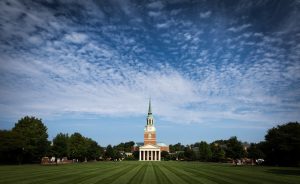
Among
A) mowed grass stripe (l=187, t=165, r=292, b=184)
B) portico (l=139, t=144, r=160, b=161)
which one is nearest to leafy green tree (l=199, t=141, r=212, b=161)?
portico (l=139, t=144, r=160, b=161)

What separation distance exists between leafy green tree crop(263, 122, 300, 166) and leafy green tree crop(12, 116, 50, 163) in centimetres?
5532

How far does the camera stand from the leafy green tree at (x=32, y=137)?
68.2 metres

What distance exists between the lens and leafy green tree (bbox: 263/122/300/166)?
71125mm

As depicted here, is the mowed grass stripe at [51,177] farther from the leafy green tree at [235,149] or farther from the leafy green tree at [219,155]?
the leafy green tree at [219,155]

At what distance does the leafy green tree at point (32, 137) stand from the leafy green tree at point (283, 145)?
182 ft

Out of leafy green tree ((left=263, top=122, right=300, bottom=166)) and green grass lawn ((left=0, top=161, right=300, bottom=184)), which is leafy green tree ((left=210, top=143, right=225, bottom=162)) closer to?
leafy green tree ((left=263, top=122, right=300, bottom=166))

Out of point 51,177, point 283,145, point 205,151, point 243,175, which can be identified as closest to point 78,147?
point 205,151

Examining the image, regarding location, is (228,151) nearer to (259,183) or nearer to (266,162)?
(266,162)

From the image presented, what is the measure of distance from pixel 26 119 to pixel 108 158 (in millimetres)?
81945

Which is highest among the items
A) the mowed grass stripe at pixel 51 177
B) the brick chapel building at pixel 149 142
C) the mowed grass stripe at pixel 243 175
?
the brick chapel building at pixel 149 142

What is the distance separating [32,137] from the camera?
238ft

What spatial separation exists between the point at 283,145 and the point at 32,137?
5775 centimetres

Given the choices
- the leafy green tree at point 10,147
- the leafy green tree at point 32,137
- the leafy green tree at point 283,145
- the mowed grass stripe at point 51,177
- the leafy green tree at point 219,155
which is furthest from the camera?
the leafy green tree at point 219,155

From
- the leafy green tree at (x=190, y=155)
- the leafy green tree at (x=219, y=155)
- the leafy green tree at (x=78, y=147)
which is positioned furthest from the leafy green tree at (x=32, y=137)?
the leafy green tree at (x=190, y=155)
